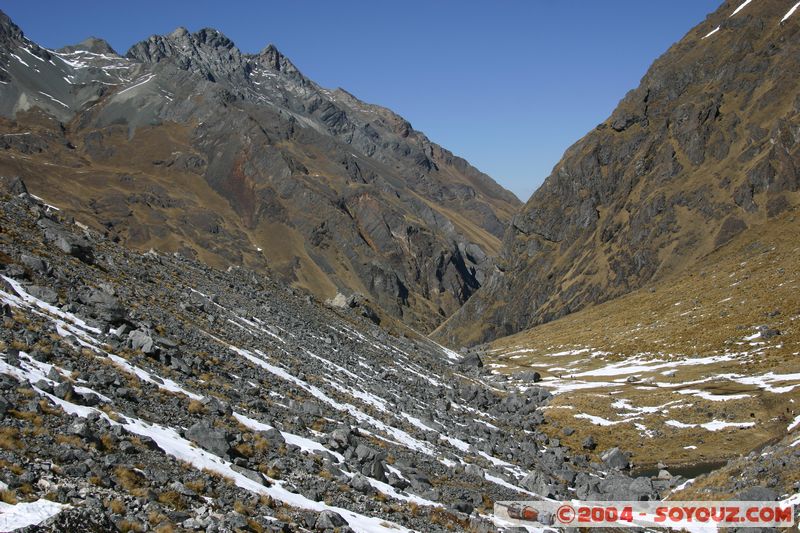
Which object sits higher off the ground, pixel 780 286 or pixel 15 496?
pixel 780 286

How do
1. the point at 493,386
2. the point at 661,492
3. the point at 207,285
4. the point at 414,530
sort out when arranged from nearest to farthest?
the point at 414,530, the point at 661,492, the point at 207,285, the point at 493,386

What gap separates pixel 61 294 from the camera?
32812 mm

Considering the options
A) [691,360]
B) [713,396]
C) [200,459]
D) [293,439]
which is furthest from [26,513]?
[691,360]

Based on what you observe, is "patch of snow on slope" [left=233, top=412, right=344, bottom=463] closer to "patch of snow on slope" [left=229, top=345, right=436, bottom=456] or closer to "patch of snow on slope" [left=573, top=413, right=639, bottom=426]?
"patch of snow on slope" [left=229, top=345, right=436, bottom=456]

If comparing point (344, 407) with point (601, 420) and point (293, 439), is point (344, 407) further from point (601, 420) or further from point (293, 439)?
point (601, 420)

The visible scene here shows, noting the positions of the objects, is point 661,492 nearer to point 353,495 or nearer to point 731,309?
point 353,495

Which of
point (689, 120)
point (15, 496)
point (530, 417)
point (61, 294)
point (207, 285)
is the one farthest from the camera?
point (689, 120)

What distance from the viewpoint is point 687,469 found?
50.8 metres

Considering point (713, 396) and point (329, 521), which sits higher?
point (713, 396)

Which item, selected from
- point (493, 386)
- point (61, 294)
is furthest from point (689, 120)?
point (61, 294)

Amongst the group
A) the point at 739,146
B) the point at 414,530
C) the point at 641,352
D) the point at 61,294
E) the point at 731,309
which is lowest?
the point at 414,530

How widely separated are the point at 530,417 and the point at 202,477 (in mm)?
54698

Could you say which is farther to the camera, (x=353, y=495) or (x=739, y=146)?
(x=739, y=146)

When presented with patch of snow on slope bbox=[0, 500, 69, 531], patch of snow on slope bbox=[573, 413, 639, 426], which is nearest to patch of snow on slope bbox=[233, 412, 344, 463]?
patch of snow on slope bbox=[0, 500, 69, 531]
